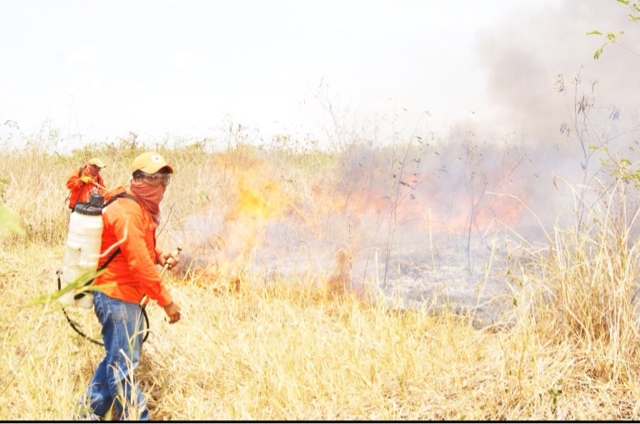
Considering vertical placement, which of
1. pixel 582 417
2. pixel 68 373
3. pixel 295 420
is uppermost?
pixel 582 417

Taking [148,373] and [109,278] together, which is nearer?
[109,278]

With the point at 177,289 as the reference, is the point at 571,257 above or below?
above

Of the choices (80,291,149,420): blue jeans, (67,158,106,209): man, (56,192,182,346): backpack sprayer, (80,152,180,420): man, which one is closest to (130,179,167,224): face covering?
(80,152,180,420): man

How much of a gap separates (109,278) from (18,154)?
339 inches

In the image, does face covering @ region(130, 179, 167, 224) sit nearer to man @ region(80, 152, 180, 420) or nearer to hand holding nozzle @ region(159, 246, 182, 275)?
man @ region(80, 152, 180, 420)

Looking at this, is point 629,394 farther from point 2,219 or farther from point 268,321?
point 2,219

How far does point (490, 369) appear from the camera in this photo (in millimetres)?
3236

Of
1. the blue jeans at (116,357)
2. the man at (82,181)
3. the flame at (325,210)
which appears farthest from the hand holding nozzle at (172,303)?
the man at (82,181)

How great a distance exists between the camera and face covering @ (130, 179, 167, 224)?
3.50 metres

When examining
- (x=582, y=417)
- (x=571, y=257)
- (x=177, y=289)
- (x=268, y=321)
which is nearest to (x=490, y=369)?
(x=582, y=417)

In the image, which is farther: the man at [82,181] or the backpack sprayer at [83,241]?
the man at [82,181]

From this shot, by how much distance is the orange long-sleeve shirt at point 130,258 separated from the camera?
329 cm

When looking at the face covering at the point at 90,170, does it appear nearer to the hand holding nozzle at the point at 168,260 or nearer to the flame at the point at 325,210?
the flame at the point at 325,210

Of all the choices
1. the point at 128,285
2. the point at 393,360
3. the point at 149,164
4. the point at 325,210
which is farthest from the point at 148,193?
the point at 325,210
